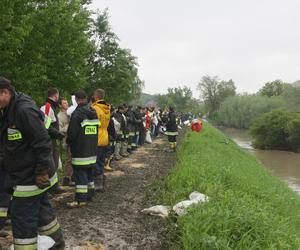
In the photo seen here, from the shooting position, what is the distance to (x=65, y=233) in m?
5.90

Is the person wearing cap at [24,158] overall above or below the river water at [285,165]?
above

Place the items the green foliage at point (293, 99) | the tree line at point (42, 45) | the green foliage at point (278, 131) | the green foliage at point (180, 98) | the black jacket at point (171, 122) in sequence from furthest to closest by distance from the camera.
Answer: the green foliage at point (180, 98)
the green foliage at point (293, 99)
the green foliage at point (278, 131)
the black jacket at point (171, 122)
the tree line at point (42, 45)

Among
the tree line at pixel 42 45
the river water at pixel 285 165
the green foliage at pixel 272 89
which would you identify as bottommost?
the river water at pixel 285 165

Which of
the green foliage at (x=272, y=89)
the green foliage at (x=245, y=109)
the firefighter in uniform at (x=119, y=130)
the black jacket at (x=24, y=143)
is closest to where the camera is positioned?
the black jacket at (x=24, y=143)

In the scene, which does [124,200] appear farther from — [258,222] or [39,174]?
[39,174]

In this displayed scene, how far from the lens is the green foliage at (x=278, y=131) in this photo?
4688cm

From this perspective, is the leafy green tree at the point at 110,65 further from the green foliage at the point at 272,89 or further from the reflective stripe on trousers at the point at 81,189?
the green foliage at the point at 272,89

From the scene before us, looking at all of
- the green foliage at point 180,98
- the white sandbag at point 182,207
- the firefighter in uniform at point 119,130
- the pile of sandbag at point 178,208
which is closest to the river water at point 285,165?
the firefighter in uniform at point 119,130

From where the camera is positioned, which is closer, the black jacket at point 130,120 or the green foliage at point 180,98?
the black jacket at point 130,120

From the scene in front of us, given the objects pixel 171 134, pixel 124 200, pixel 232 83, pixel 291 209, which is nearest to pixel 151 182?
pixel 124 200

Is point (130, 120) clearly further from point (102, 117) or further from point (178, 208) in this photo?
point (178, 208)

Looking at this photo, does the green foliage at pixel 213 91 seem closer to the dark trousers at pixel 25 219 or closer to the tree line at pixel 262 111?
the tree line at pixel 262 111

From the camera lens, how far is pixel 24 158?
439cm

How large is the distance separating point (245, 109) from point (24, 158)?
274 feet
